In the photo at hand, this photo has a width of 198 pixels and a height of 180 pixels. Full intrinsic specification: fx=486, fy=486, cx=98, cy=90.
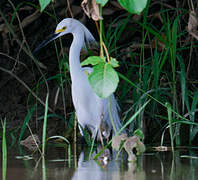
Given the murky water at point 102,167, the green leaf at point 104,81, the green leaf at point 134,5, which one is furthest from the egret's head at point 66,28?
the green leaf at point 134,5

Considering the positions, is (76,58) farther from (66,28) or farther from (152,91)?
(152,91)

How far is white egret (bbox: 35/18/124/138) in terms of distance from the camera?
369 cm

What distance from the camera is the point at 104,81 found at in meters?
1.79

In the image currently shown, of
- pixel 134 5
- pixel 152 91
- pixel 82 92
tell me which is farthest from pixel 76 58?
pixel 134 5

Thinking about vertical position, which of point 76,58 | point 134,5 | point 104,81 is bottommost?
point 104,81

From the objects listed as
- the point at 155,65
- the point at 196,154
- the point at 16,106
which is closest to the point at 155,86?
the point at 155,65

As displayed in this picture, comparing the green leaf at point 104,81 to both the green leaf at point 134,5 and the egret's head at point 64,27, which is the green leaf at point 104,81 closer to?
the green leaf at point 134,5

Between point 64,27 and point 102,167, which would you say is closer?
point 102,167

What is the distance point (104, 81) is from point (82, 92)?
194cm

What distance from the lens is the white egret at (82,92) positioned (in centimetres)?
369

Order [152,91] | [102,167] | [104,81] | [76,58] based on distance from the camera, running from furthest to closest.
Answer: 1. [76,58]
2. [152,91]
3. [102,167]
4. [104,81]

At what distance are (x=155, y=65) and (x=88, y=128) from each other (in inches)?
37.5

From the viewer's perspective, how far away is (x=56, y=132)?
3.93 metres

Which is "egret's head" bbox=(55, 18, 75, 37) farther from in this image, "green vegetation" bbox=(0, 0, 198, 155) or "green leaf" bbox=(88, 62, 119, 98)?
"green leaf" bbox=(88, 62, 119, 98)
